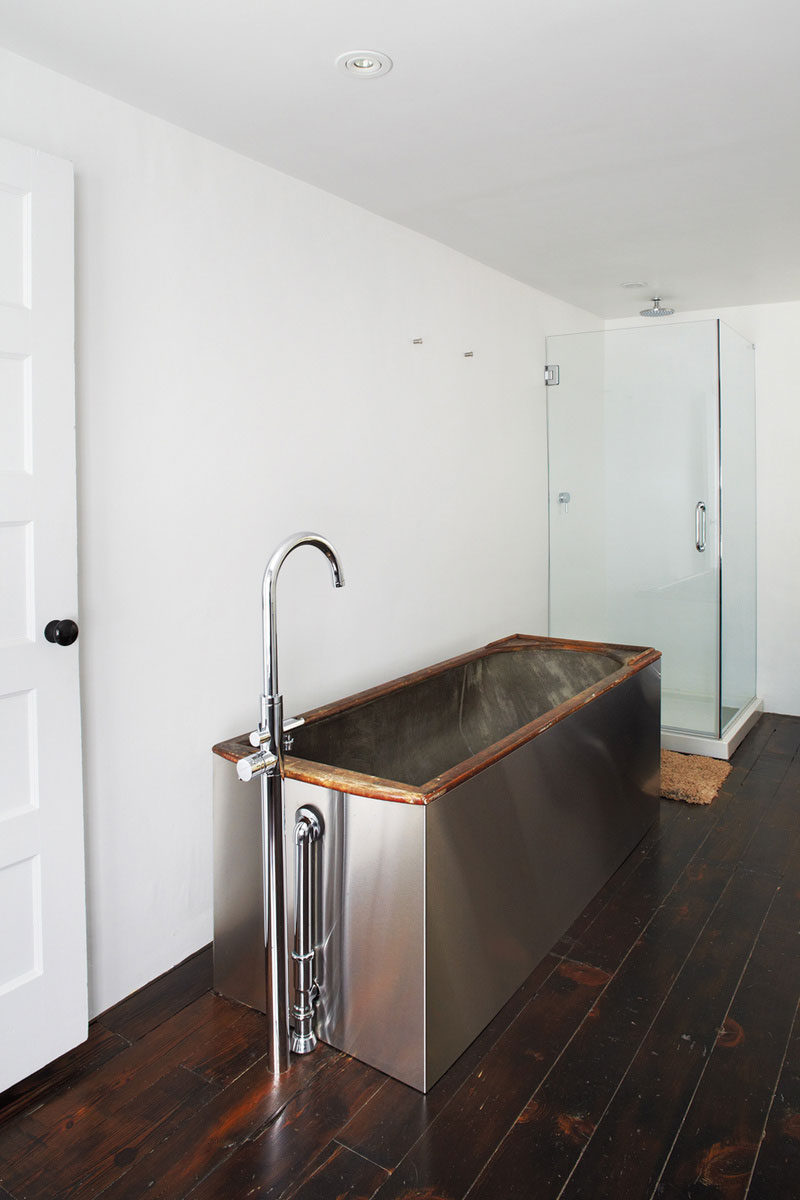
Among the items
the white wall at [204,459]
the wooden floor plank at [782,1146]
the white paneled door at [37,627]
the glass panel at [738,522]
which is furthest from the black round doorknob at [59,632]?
the glass panel at [738,522]

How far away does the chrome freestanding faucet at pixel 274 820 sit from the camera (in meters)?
1.87

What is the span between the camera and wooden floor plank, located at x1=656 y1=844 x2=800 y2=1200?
63.0 inches

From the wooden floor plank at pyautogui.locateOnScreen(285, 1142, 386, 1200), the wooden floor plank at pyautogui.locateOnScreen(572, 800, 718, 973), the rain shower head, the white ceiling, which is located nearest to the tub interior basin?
the wooden floor plank at pyautogui.locateOnScreen(572, 800, 718, 973)

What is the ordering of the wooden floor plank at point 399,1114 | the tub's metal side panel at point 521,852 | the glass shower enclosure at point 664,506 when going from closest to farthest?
the wooden floor plank at point 399,1114 < the tub's metal side panel at point 521,852 < the glass shower enclosure at point 664,506

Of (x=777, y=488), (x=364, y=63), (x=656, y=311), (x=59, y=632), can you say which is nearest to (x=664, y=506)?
(x=777, y=488)

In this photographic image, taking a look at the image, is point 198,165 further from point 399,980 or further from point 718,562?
point 718,562

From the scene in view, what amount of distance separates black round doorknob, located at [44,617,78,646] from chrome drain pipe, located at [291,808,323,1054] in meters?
0.66

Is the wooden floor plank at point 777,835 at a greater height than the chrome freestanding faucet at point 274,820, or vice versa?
the chrome freestanding faucet at point 274,820

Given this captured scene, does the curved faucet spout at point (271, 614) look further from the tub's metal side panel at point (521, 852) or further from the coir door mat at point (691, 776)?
the coir door mat at point (691, 776)

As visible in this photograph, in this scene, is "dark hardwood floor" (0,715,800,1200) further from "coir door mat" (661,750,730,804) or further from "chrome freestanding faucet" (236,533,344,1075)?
"coir door mat" (661,750,730,804)

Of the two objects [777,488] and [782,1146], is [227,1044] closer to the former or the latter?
[782,1146]

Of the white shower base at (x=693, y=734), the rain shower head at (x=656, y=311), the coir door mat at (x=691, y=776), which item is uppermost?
the rain shower head at (x=656, y=311)

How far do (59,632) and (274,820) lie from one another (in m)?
0.64

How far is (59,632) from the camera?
1891mm
